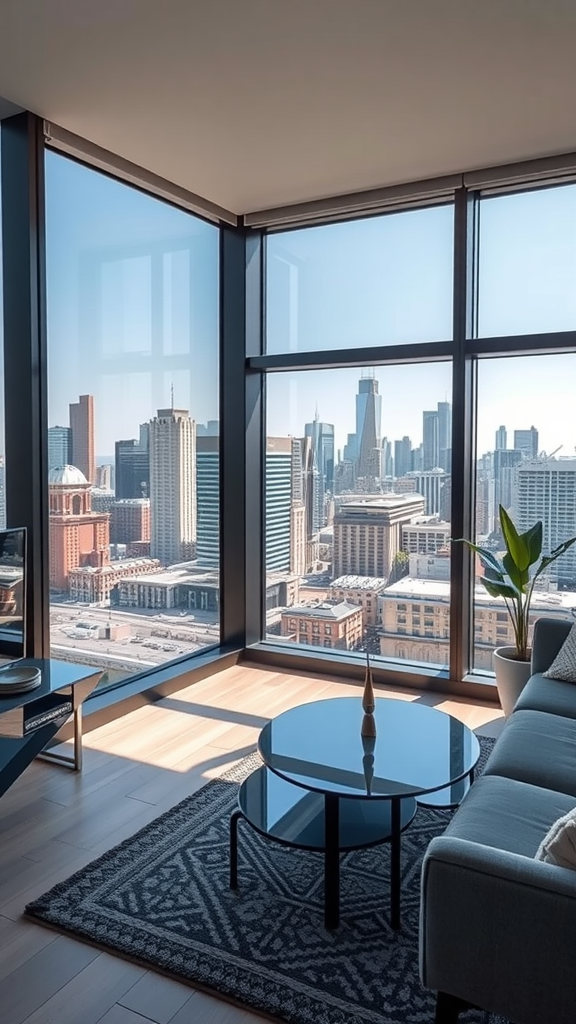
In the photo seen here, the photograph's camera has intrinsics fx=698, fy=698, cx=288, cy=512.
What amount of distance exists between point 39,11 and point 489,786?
9.62 feet

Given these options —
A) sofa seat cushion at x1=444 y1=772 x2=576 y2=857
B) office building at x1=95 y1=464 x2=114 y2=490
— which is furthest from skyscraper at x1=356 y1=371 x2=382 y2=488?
sofa seat cushion at x1=444 y1=772 x2=576 y2=857

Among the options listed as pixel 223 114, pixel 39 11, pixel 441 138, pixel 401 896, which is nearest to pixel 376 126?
pixel 441 138

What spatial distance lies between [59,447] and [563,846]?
9.45ft

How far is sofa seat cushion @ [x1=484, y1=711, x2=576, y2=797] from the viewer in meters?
2.11

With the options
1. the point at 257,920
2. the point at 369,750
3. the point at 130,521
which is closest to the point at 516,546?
the point at 369,750

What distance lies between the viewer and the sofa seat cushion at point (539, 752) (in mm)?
2105

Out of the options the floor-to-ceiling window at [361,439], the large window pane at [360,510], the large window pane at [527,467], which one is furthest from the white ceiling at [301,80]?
the large window pane at [360,510]

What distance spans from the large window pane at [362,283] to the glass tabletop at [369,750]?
2.45 metres

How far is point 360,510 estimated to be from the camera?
4586 millimetres

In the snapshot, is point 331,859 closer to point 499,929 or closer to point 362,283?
point 499,929

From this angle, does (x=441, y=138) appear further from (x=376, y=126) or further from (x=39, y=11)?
(x=39, y=11)

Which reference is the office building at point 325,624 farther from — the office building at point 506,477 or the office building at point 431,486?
the office building at point 506,477

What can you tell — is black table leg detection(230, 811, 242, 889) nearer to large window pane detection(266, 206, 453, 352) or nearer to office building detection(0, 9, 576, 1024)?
office building detection(0, 9, 576, 1024)

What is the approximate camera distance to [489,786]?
205 cm
